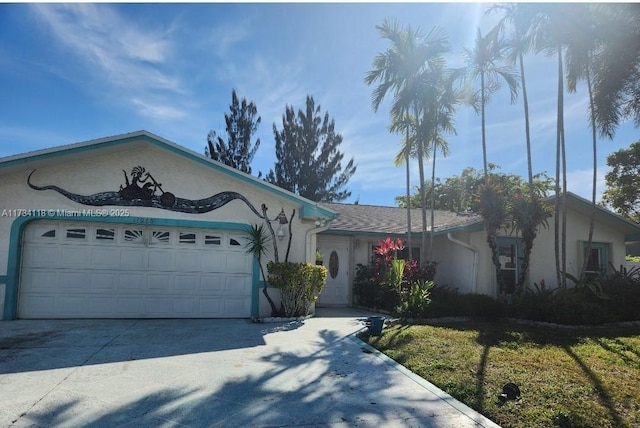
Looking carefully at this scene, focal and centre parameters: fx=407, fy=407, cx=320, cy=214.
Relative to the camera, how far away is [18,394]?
4449mm

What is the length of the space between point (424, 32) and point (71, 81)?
10007 millimetres

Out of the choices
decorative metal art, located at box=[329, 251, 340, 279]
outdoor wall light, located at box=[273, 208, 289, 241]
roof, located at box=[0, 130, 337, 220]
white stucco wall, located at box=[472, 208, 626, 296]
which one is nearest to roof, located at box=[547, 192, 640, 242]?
white stucco wall, located at box=[472, 208, 626, 296]

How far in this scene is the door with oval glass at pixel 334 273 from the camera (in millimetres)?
13836

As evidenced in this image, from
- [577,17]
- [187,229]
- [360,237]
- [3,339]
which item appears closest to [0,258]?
[3,339]

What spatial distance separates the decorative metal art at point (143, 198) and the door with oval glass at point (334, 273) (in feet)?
15.7

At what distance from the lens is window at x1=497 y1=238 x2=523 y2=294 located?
42.5 ft

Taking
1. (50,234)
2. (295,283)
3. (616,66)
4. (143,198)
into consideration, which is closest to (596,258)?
(616,66)

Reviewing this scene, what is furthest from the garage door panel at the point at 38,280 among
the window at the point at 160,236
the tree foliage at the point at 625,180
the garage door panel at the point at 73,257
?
the tree foliage at the point at 625,180

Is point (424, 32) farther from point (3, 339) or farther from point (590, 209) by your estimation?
point (3, 339)

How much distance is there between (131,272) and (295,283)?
13.0 feet

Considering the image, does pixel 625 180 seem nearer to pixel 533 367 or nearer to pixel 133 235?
pixel 533 367

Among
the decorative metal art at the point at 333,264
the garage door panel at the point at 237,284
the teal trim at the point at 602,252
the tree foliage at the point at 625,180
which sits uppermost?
the tree foliage at the point at 625,180

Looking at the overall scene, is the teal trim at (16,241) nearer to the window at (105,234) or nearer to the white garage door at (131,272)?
the white garage door at (131,272)

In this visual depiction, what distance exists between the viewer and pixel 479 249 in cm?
1262
